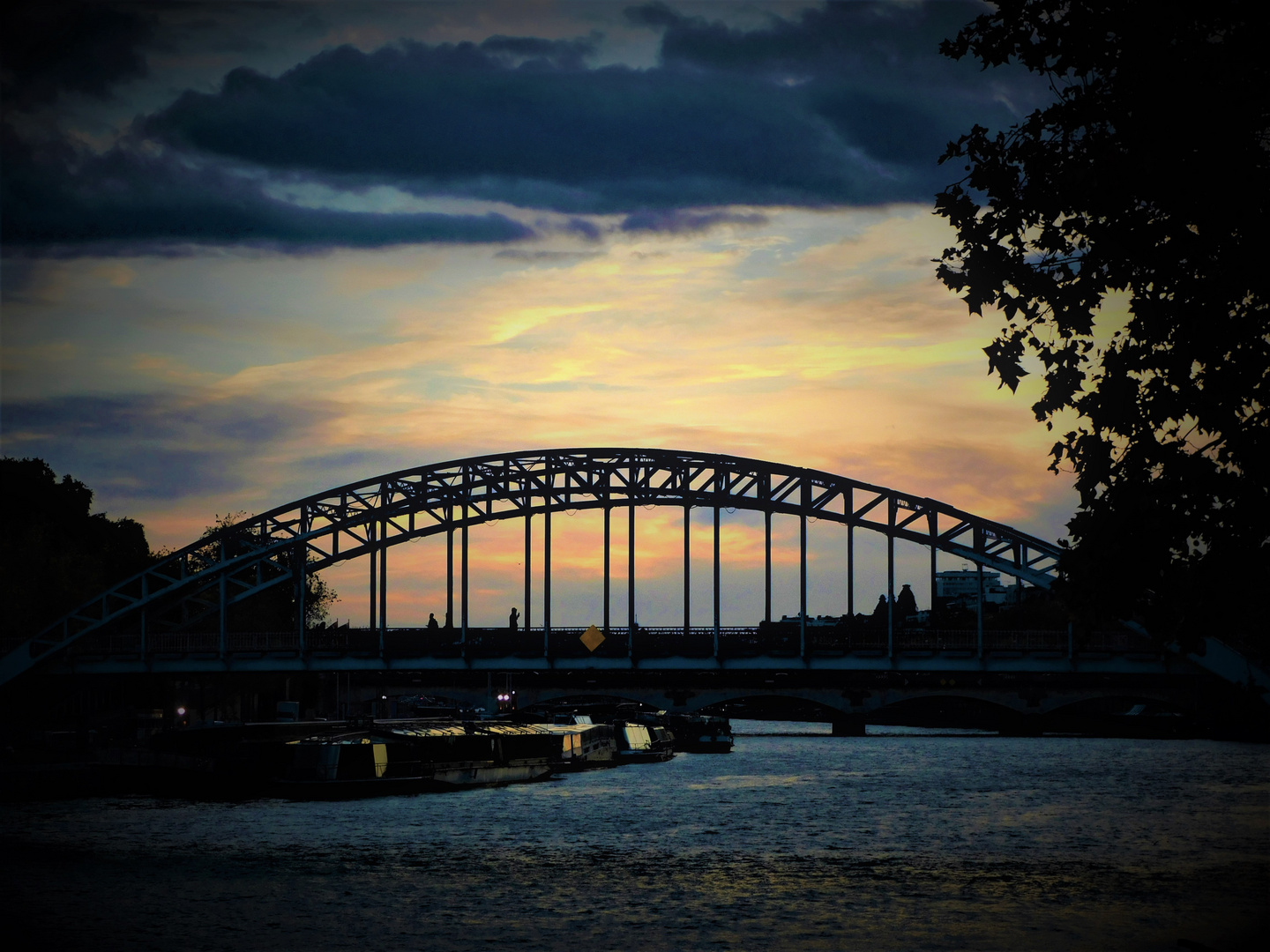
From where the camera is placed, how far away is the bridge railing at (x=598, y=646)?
296ft

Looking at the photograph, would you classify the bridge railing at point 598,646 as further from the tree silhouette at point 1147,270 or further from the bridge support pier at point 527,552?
the tree silhouette at point 1147,270

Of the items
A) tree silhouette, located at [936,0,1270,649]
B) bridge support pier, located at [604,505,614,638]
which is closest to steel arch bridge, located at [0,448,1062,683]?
bridge support pier, located at [604,505,614,638]

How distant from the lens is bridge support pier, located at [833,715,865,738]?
391 ft

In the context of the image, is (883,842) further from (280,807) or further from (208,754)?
(208,754)

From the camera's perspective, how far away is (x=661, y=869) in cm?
3641

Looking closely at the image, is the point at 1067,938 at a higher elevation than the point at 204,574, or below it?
below

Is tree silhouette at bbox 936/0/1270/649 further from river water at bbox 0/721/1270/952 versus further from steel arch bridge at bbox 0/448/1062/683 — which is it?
steel arch bridge at bbox 0/448/1062/683

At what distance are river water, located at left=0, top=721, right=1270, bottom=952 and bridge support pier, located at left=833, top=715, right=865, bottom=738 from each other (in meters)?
54.2

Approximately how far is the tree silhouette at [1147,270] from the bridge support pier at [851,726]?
322 feet

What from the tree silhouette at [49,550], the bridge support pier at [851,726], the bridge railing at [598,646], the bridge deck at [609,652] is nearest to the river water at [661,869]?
the bridge deck at [609,652]

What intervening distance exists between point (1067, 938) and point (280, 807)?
32690mm

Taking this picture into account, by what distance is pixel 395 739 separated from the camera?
59.2m

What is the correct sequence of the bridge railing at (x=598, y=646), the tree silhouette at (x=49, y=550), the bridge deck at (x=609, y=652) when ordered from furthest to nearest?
the bridge railing at (x=598, y=646)
the bridge deck at (x=609, y=652)
the tree silhouette at (x=49, y=550)

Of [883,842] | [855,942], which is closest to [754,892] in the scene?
[855,942]
